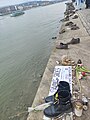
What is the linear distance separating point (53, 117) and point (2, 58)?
8.29 meters

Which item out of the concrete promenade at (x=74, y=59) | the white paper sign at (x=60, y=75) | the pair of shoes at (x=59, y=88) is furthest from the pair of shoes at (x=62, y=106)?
the white paper sign at (x=60, y=75)

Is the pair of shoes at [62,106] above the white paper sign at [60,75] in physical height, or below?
above

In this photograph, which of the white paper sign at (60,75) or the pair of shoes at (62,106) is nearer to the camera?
the pair of shoes at (62,106)

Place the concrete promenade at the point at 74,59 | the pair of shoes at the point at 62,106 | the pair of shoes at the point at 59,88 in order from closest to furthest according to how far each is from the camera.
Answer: the pair of shoes at the point at 62,106, the pair of shoes at the point at 59,88, the concrete promenade at the point at 74,59

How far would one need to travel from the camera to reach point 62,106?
3471 mm

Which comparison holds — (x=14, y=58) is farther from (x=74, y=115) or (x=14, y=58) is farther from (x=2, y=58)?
(x=74, y=115)

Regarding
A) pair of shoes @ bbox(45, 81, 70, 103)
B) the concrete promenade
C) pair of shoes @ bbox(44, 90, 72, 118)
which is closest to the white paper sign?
the concrete promenade

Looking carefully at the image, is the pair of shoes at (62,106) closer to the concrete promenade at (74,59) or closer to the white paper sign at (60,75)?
the concrete promenade at (74,59)

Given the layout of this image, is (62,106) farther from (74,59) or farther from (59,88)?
(74,59)

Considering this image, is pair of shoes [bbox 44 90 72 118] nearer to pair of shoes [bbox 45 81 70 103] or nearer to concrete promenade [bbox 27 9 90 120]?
pair of shoes [bbox 45 81 70 103]

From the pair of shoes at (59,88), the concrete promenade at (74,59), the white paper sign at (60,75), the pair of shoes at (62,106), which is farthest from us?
the white paper sign at (60,75)

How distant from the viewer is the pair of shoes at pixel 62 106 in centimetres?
344

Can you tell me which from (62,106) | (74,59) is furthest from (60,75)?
(62,106)

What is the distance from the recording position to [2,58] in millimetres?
11344
